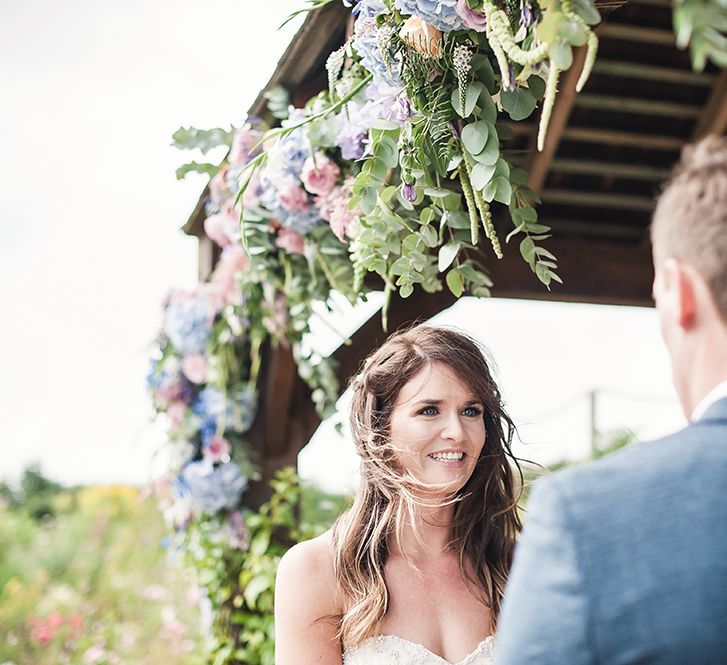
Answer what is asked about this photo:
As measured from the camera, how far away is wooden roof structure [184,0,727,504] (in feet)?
10.6

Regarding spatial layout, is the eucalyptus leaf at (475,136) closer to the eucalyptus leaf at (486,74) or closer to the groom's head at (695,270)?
the eucalyptus leaf at (486,74)

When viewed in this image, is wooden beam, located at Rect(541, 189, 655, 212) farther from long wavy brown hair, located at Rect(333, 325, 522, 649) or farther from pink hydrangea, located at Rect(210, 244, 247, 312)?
long wavy brown hair, located at Rect(333, 325, 522, 649)

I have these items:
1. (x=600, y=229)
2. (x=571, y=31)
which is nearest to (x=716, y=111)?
(x=600, y=229)

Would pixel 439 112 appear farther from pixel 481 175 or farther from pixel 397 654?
pixel 397 654

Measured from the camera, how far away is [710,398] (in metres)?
1.01

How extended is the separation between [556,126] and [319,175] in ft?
4.77

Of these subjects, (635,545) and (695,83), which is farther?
(695,83)

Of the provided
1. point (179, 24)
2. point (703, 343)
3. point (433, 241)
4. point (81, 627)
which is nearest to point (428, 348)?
point (433, 241)

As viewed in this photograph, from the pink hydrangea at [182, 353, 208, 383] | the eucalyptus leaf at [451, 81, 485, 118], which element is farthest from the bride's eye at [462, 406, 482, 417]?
the pink hydrangea at [182, 353, 208, 383]

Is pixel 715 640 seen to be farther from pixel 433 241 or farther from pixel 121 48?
pixel 121 48

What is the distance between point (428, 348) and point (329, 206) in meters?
0.57

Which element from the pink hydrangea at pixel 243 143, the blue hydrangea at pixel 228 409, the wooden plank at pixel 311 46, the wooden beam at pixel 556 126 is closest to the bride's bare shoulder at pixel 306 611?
the pink hydrangea at pixel 243 143

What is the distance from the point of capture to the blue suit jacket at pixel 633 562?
3.03 ft

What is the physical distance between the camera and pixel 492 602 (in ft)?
7.11
